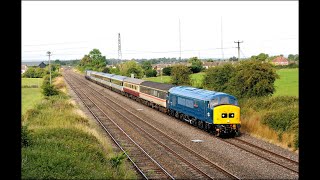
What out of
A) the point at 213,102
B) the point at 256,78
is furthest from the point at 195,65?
the point at 213,102

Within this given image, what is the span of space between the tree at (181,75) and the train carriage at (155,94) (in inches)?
248

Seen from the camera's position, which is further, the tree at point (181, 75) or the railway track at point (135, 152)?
the tree at point (181, 75)

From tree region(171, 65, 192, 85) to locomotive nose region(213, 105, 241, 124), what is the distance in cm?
2704

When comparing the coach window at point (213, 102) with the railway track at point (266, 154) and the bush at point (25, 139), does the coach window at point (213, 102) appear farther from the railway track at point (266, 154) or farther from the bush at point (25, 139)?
the bush at point (25, 139)

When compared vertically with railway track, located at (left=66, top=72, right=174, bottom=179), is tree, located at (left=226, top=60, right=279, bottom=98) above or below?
above

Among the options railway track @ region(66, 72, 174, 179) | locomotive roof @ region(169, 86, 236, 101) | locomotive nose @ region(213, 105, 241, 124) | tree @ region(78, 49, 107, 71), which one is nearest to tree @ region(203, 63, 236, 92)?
locomotive roof @ region(169, 86, 236, 101)

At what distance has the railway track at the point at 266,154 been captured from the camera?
→ 59.2 feet

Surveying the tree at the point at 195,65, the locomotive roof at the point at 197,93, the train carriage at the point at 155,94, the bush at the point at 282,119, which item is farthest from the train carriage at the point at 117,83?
the bush at the point at 282,119

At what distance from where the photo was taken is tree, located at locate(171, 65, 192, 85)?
5255 centimetres

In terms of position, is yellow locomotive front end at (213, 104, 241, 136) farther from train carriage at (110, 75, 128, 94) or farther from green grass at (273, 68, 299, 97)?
train carriage at (110, 75, 128, 94)

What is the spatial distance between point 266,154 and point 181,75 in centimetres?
3289

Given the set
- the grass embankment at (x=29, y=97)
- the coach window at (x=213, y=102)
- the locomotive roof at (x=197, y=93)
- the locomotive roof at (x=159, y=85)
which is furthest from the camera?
the grass embankment at (x=29, y=97)

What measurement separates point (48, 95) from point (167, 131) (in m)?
31.2
